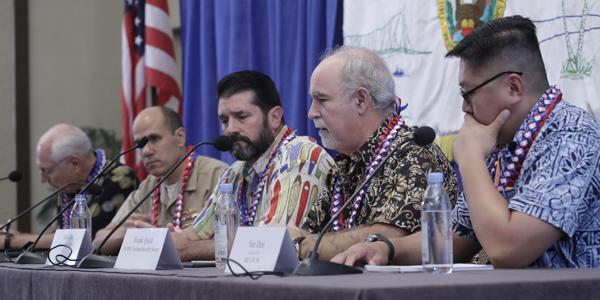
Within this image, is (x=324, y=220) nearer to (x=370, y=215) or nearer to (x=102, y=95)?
(x=370, y=215)

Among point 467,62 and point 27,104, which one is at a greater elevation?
point 467,62

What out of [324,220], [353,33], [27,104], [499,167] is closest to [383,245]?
[499,167]

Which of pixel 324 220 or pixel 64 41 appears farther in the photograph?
pixel 64 41

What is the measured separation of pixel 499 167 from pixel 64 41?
194 inches

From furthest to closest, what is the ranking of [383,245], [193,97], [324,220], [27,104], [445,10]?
[27,104], [193,97], [445,10], [324,220], [383,245]

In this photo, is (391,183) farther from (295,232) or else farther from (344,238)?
(295,232)

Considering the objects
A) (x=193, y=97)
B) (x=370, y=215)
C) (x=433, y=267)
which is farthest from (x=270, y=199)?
(x=193, y=97)

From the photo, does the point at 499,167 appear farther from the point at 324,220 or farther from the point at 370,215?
the point at 324,220

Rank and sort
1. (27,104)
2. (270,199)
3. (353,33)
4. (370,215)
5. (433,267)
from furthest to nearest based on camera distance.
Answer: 1. (27,104)
2. (353,33)
3. (270,199)
4. (370,215)
5. (433,267)

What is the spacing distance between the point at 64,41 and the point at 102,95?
0.47m

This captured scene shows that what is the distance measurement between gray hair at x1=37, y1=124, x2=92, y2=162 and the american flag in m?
0.57

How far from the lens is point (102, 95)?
685cm

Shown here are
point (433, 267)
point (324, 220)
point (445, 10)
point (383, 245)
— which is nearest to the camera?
point (433, 267)

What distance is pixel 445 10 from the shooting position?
3771 millimetres
